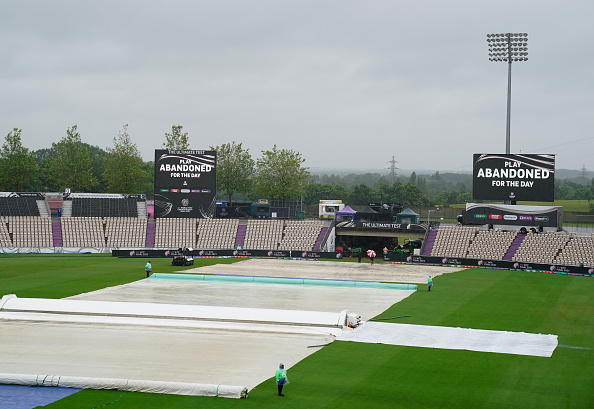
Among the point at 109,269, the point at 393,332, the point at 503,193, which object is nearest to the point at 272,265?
the point at 109,269

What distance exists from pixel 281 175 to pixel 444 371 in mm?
70885

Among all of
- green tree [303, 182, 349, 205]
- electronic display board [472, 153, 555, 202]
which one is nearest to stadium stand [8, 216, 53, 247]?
electronic display board [472, 153, 555, 202]

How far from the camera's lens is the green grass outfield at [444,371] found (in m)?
20.6

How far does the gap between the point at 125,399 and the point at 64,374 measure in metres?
3.81

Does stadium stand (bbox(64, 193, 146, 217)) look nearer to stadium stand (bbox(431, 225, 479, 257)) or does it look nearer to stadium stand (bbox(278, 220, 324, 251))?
stadium stand (bbox(278, 220, 324, 251))

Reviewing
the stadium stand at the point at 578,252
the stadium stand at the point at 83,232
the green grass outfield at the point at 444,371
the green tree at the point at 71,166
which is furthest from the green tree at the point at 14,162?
the stadium stand at the point at 578,252

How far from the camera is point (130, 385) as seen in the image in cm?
2155

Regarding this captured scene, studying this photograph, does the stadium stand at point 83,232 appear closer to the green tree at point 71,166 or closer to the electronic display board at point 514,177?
the green tree at point 71,166

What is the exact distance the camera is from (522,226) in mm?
66438

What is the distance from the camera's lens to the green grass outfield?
67.5 feet

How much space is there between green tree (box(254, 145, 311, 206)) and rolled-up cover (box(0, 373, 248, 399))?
237 feet

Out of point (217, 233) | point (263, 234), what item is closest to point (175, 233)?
point (217, 233)

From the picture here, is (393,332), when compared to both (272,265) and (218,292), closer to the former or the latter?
(218,292)

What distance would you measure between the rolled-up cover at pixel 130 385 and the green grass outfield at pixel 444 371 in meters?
0.32
